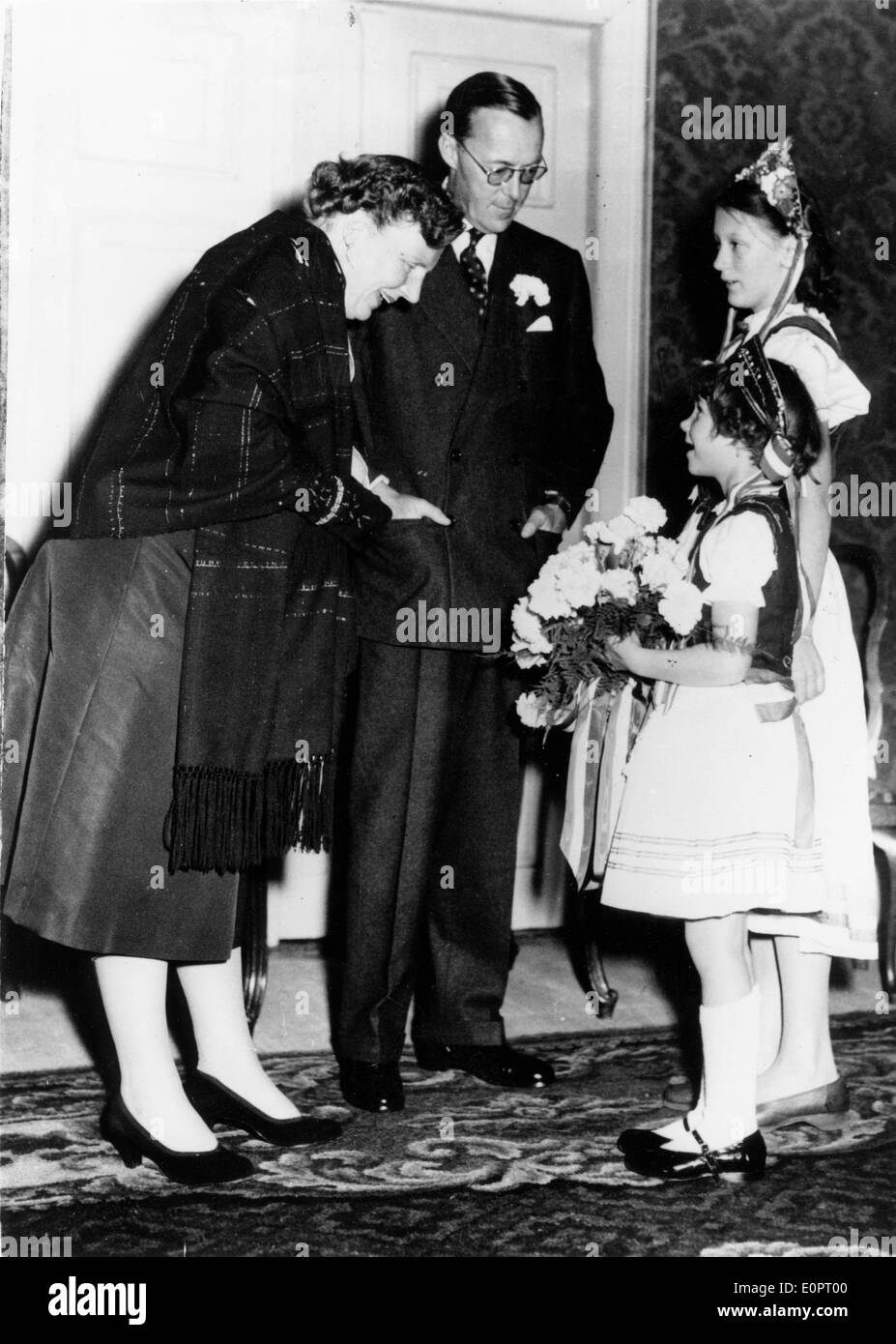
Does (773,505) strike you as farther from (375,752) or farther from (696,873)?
(375,752)

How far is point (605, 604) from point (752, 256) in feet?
2.83

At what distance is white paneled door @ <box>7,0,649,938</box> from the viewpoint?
372 centimetres

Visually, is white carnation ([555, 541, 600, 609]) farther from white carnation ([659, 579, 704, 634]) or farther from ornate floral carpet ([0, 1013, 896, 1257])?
ornate floral carpet ([0, 1013, 896, 1257])

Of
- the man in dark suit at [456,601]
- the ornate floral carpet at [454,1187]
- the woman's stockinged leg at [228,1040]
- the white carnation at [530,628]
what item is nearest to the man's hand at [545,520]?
the man in dark suit at [456,601]

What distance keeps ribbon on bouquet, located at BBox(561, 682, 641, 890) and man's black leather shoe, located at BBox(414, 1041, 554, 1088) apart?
0.44 metres

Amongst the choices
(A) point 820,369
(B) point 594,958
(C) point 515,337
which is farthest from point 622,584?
(B) point 594,958

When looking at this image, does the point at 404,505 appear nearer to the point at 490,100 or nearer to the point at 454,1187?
the point at 490,100

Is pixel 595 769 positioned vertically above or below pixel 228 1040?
above

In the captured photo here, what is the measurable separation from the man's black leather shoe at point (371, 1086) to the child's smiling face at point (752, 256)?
1.75 meters

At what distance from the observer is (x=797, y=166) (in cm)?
400

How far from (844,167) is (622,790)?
2434 mm

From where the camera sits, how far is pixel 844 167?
4172 mm

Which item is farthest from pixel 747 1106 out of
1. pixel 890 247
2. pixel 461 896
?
pixel 890 247

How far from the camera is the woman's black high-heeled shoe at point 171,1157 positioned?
7.82 feet
